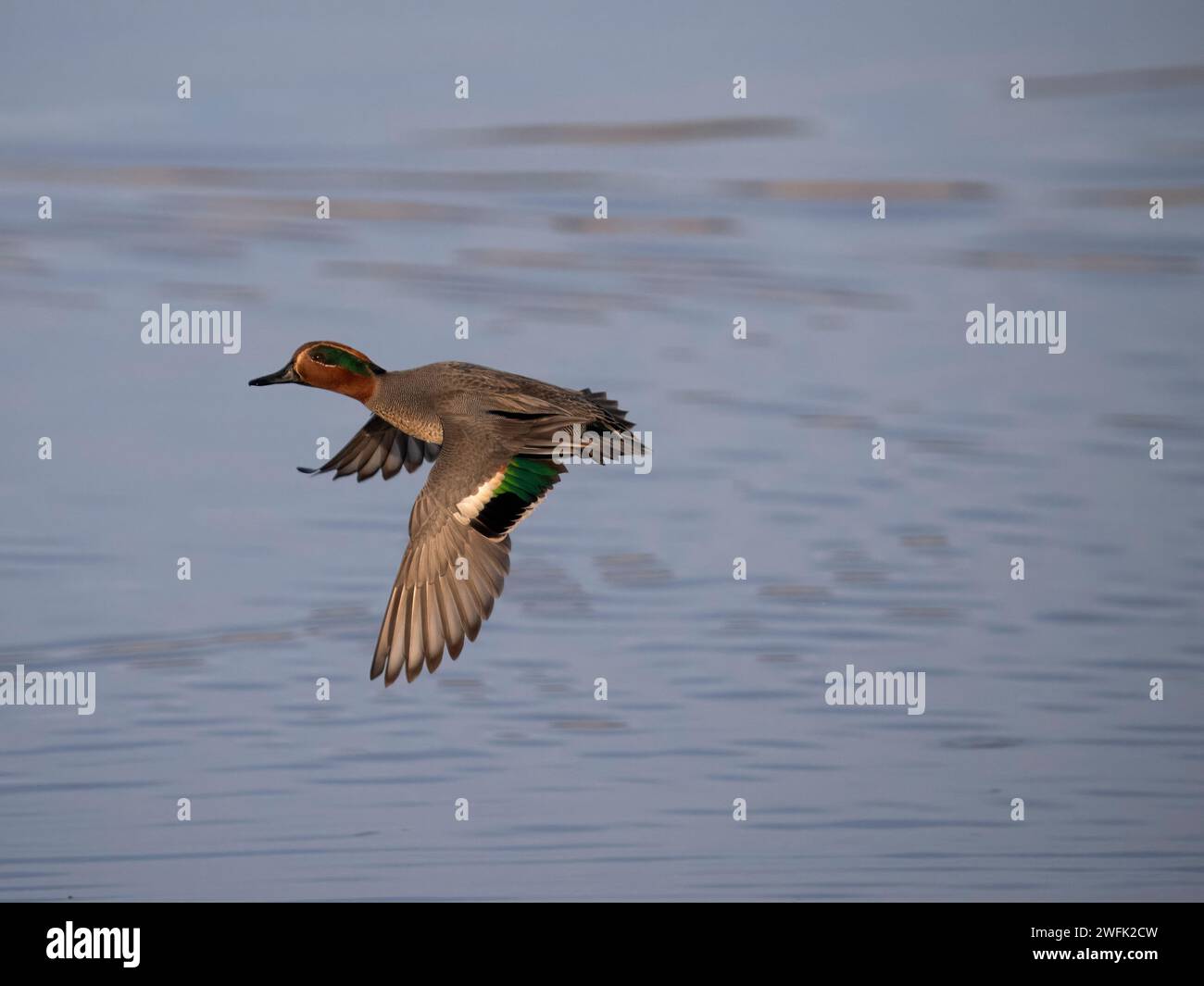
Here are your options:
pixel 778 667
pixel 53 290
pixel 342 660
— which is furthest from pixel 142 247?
pixel 778 667

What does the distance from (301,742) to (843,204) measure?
6948 millimetres

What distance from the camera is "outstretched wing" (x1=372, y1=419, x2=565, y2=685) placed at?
830 centimetres

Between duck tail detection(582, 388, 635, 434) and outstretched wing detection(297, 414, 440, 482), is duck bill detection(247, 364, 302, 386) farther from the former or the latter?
duck tail detection(582, 388, 635, 434)

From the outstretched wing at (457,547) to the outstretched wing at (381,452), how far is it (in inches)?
47.3

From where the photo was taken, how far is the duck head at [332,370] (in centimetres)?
987

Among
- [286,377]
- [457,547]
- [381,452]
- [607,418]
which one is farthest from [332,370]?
[457,547]

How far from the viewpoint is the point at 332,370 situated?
9.91m

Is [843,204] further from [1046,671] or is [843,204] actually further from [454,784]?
[454,784]

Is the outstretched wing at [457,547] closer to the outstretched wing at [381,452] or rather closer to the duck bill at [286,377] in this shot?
the outstretched wing at [381,452]

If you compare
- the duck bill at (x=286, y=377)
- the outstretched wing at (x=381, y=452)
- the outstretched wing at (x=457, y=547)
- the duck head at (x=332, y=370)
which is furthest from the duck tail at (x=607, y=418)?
the duck bill at (x=286, y=377)

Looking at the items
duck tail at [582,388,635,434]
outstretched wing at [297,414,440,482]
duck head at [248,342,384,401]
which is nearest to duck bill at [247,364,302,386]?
duck head at [248,342,384,401]

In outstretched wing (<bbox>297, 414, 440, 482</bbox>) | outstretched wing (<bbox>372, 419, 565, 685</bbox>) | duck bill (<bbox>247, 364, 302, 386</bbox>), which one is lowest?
outstretched wing (<bbox>372, 419, 565, 685</bbox>)

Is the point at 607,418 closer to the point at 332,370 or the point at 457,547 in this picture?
the point at 457,547

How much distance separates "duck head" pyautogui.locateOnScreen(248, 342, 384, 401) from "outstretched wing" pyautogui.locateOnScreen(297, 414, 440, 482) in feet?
0.85
